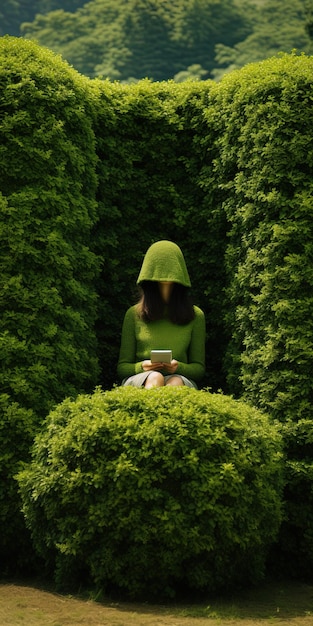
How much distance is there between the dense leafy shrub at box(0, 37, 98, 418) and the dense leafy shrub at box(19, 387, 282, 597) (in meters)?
0.90

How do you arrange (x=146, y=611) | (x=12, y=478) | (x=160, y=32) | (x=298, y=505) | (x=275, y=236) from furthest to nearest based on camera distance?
(x=160, y=32) < (x=275, y=236) < (x=298, y=505) < (x=12, y=478) < (x=146, y=611)

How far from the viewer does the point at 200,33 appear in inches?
1794

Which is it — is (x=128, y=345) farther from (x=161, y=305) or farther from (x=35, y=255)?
(x=35, y=255)

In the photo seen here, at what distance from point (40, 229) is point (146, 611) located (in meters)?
3.13

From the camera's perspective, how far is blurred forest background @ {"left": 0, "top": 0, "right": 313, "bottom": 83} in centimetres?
4347

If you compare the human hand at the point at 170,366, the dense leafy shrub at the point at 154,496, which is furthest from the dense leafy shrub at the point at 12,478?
the human hand at the point at 170,366

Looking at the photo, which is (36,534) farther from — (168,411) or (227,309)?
(227,309)

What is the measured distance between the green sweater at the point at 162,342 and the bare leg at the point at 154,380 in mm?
470

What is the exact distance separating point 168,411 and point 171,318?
6.15ft

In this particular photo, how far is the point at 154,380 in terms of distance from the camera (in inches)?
292

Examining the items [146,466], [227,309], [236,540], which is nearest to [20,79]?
[227,309]

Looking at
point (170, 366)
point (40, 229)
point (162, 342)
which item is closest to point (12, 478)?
point (170, 366)

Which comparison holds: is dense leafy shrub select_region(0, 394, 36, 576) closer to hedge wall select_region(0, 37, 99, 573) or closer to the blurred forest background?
hedge wall select_region(0, 37, 99, 573)

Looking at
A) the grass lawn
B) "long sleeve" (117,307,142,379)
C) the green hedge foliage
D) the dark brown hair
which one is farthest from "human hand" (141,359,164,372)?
the grass lawn
